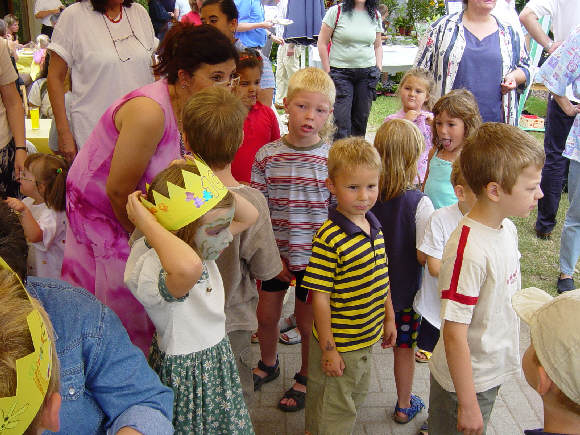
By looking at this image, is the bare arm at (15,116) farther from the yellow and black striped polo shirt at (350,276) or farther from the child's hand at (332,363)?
the child's hand at (332,363)

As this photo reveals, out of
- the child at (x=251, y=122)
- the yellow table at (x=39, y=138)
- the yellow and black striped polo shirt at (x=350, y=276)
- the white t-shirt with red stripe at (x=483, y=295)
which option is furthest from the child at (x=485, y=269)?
the yellow table at (x=39, y=138)

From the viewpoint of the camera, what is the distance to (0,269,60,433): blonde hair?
0.84 metres

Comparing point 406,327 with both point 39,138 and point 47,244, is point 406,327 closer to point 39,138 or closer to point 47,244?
point 47,244

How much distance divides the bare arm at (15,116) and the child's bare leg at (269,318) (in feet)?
5.54

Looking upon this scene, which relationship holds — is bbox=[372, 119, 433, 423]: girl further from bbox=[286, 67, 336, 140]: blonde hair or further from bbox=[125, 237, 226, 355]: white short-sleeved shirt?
bbox=[125, 237, 226, 355]: white short-sleeved shirt

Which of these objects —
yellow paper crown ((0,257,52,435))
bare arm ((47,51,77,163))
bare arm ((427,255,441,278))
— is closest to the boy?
bare arm ((427,255,441,278))

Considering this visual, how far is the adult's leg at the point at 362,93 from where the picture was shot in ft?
18.8

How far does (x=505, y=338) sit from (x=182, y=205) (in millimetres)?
1239

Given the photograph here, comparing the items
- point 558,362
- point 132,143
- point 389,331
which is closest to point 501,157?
point 558,362

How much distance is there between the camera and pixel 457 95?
326 cm

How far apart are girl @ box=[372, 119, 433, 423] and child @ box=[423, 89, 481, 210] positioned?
25.8 inches

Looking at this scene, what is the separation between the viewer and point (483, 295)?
6.05 feet

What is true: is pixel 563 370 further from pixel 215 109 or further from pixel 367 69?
pixel 367 69

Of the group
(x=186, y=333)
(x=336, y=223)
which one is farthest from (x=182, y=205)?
(x=336, y=223)
